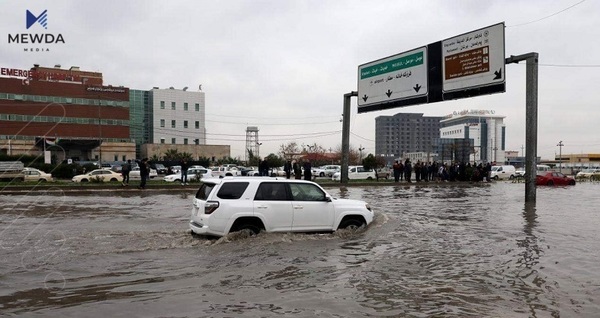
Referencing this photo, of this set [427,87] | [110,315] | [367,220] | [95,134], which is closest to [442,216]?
[367,220]

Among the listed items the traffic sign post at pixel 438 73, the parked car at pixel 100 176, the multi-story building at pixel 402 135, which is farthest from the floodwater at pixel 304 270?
the multi-story building at pixel 402 135

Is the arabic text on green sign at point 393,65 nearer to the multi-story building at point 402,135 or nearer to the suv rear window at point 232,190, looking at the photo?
the suv rear window at point 232,190

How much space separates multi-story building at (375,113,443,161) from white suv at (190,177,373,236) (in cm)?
13204

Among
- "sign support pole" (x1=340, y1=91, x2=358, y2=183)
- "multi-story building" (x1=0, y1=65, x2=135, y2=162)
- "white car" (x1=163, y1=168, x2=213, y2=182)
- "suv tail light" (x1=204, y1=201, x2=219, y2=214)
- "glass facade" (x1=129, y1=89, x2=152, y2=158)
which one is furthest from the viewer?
"glass facade" (x1=129, y1=89, x2=152, y2=158)

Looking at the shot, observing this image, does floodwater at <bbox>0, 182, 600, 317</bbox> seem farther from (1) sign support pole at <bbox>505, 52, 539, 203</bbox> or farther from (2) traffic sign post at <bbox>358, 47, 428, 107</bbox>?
(2) traffic sign post at <bbox>358, 47, 428, 107</bbox>

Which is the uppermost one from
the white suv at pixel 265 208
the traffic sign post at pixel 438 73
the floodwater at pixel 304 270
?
the traffic sign post at pixel 438 73

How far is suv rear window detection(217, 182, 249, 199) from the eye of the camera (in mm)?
9797

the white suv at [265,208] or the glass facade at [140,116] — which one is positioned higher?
the glass facade at [140,116]

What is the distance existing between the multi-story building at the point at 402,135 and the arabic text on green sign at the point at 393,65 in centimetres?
11099

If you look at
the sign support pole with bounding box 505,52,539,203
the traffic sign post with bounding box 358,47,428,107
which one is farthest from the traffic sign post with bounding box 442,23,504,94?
the traffic sign post with bounding box 358,47,428,107

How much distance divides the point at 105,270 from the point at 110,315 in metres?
2.45

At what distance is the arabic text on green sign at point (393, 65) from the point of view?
91.1 feet

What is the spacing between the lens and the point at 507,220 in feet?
46.3

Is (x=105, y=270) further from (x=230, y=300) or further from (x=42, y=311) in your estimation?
(x=230, y=300)
